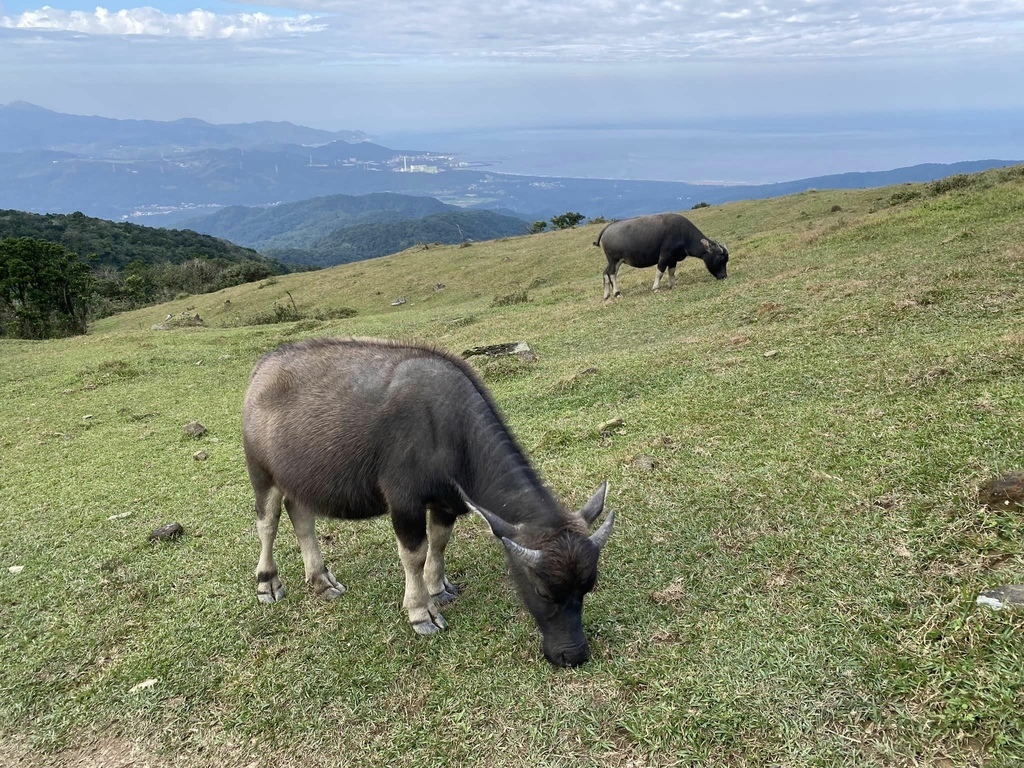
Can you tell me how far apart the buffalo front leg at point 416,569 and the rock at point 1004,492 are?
4.18 m

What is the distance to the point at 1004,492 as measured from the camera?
440 centimetres

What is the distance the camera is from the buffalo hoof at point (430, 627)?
5.00 metres

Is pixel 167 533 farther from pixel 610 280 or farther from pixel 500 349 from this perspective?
pixel 610 280

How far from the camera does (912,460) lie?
539cm

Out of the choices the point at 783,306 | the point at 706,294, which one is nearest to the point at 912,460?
the point at 783,306

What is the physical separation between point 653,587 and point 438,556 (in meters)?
1.83

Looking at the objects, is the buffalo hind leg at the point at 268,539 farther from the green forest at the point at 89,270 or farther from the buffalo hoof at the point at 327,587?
the green forest at the point at 89,270

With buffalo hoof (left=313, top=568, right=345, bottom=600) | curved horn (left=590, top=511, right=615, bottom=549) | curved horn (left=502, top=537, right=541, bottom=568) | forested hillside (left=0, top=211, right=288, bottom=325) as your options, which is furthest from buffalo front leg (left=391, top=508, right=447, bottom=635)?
forested hillside (left=0, top=211, right=288, bottom=325)

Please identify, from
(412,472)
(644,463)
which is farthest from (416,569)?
(644,463)

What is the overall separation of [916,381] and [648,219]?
42.7ft

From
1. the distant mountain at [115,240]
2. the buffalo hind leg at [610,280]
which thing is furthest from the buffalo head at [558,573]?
the distant mountain at [115,240]

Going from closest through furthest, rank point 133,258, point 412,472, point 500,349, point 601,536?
point 601,536 → point 412,472 → point 500,349 → point 133,258

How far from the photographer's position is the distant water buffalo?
18.1 meters

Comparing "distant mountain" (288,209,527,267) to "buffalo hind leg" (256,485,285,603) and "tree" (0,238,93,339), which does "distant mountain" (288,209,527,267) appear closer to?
"tree" (0,238,93,339)
